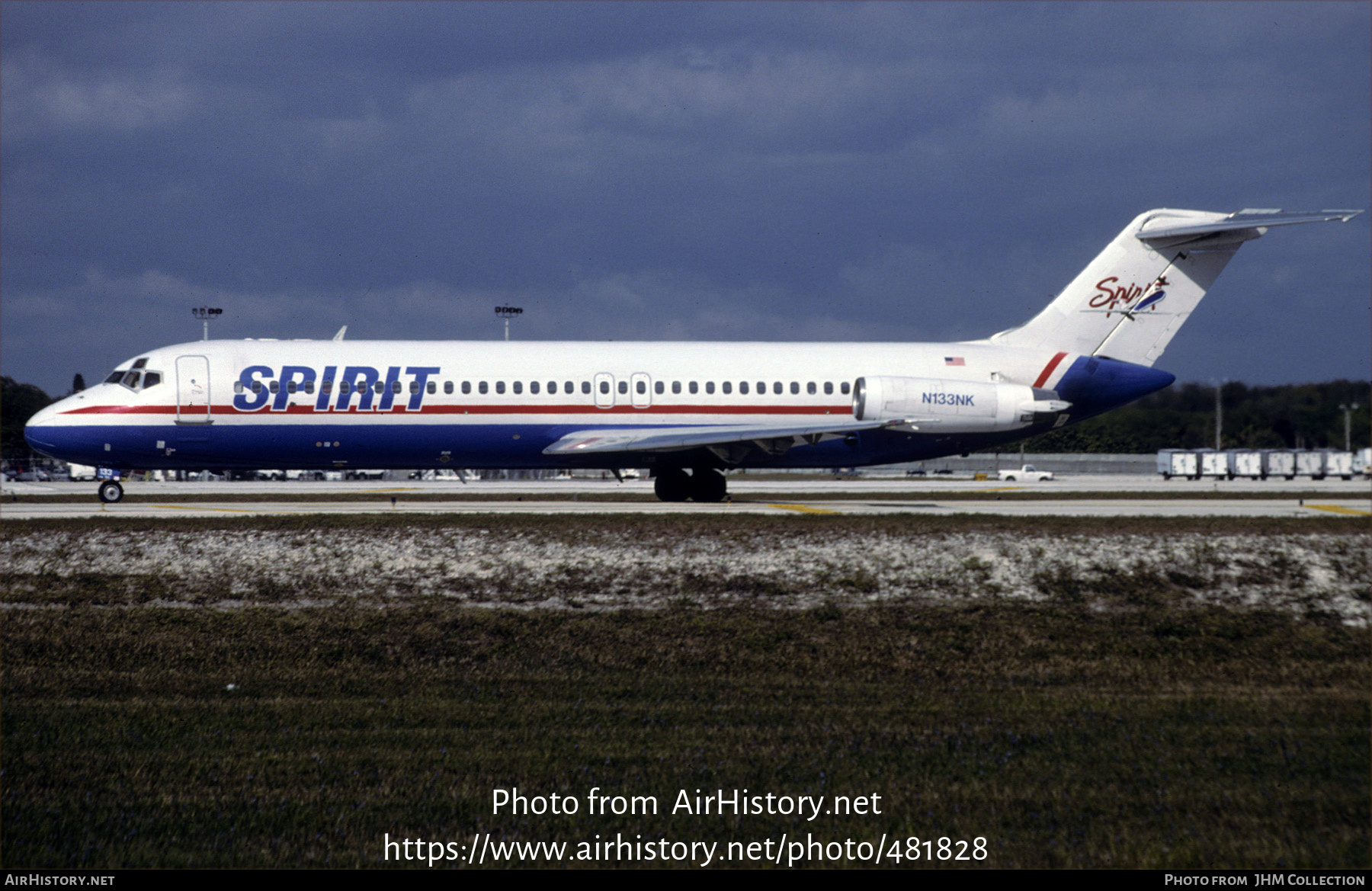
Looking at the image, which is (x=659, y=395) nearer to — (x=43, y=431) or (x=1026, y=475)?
(x=43, y=431)

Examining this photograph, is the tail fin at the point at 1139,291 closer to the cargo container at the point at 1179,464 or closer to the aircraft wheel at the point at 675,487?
the aircraft wheel at the point at 675,487

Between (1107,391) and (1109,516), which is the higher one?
(1107,391)

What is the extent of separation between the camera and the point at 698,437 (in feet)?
93.5

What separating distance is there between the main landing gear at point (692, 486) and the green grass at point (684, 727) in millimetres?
14559

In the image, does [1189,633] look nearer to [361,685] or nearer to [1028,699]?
[1028,699]

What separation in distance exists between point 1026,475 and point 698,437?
5836 centimetres

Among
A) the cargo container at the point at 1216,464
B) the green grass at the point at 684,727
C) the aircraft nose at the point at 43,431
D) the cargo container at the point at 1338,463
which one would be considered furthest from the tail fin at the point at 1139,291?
the cargo container at the point at 1338,463

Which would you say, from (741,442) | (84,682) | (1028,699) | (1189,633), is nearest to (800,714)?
(1028,699)

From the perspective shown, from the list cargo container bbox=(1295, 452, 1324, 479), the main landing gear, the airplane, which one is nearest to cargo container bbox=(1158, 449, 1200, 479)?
cargo container bbox=(1295, 452, 1324, 479)

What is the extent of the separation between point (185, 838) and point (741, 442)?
22.1m

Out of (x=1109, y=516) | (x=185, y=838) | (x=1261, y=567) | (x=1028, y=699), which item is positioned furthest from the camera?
(x=1109, y=516)

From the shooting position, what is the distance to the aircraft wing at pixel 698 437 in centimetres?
2803
